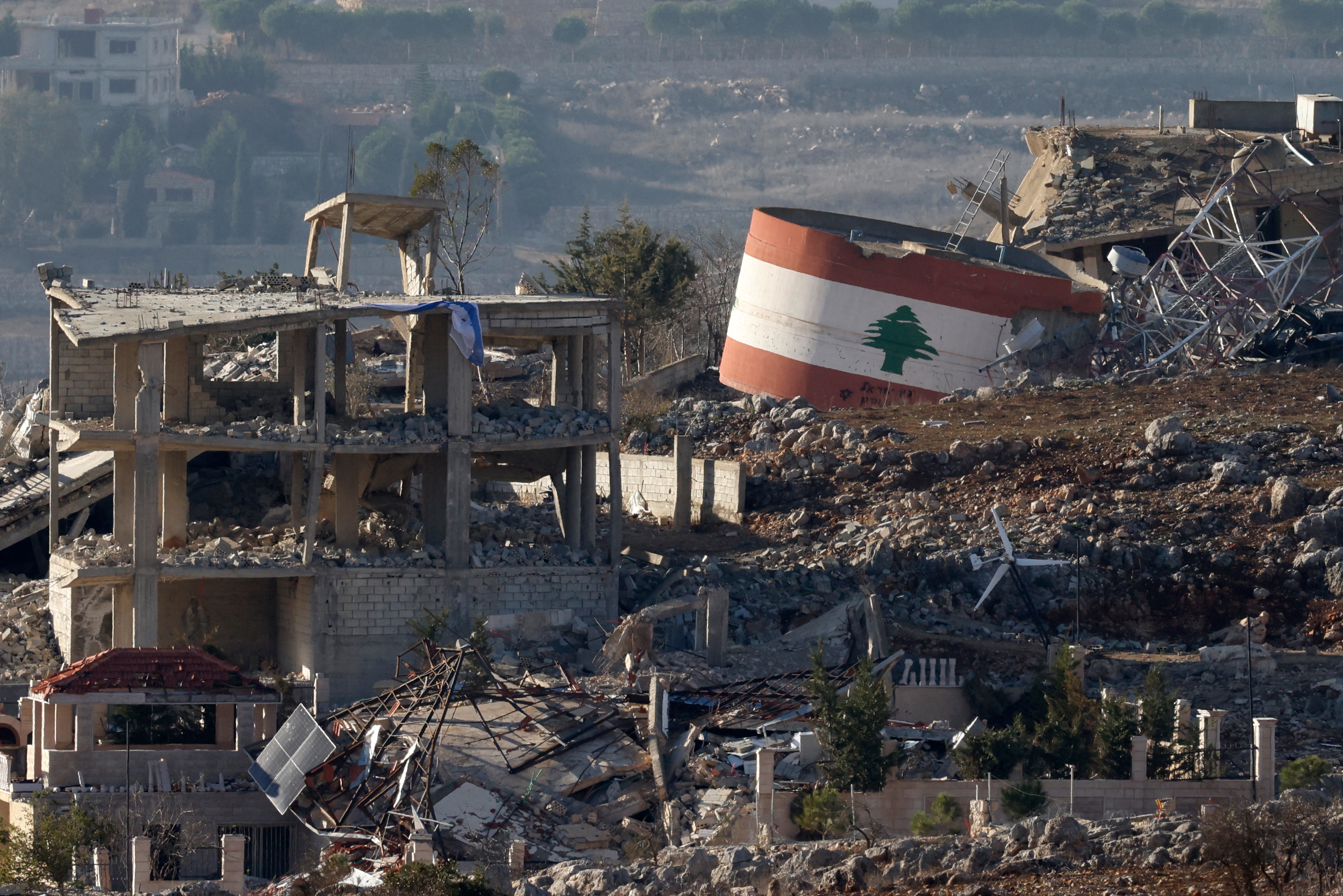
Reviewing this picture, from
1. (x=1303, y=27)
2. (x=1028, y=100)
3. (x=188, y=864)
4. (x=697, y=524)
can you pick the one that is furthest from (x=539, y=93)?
(x=188, y=864)

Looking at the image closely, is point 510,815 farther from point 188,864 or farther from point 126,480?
point 126,480

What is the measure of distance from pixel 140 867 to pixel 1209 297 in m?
26.4

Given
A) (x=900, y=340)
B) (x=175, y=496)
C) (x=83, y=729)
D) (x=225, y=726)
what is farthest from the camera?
(x=900, y=340)

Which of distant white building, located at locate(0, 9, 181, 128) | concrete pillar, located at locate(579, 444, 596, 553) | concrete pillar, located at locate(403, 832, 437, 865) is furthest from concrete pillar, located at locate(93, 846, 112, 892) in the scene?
distant white building, located at locate(0, 9, 181, 128)

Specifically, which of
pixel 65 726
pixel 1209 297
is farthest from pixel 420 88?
pixel 65 726

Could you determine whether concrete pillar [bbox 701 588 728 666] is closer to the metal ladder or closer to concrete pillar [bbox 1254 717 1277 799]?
concrete pillar [bbox 1254 717 1277 799]

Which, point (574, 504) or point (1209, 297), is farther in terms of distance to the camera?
point (1209, 297)

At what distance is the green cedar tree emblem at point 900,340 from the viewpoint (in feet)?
157

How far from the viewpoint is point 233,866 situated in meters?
22.4

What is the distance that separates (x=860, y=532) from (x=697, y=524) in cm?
366

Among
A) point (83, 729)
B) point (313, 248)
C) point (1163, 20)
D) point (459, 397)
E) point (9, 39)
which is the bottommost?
point (83, 729)

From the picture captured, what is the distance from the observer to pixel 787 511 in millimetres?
37156

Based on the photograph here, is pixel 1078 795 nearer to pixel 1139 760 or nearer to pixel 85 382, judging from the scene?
pixel 1139 760

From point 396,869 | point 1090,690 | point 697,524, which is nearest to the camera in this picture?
point 396,869
